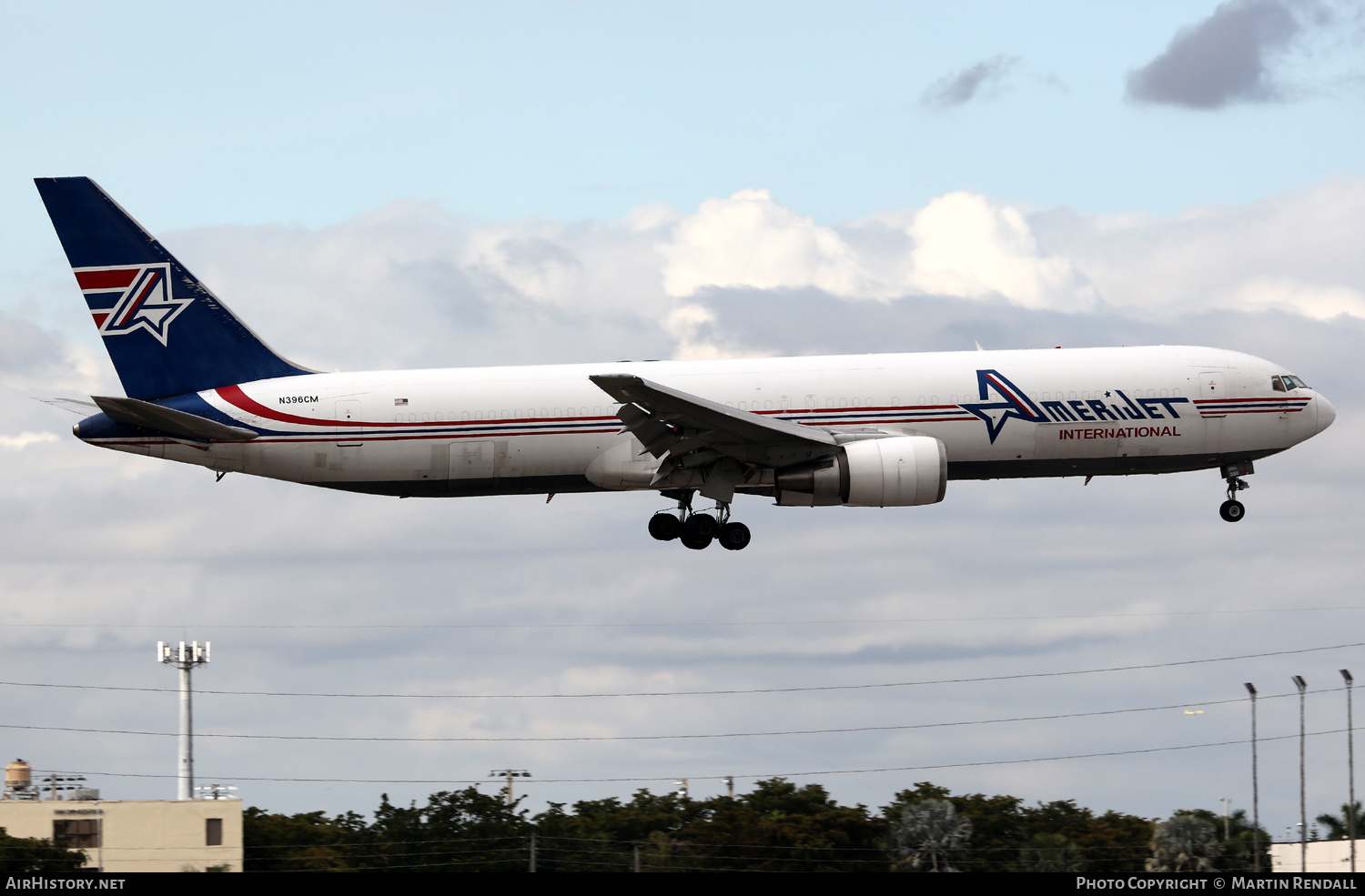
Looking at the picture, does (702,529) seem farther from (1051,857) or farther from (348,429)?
(1051,857)


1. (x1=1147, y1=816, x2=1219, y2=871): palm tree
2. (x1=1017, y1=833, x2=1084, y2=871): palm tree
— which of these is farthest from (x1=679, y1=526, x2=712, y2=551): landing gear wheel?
(x1=1147, y1=816, x2=1219, y2=871): palm tree

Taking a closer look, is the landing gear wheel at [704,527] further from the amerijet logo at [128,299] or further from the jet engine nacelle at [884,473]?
the amerijet logo at [128,299]

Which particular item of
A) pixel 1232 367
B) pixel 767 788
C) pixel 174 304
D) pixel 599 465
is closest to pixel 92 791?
pixel 767 788

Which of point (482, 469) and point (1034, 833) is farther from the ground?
point (482, 469)

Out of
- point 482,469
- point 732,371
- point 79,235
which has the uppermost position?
point 79,235

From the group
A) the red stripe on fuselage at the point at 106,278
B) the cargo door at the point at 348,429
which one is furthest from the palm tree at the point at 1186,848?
the red stripe on fuselage at the point at 106,278

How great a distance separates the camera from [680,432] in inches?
1560

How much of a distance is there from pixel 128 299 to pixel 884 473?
2112 cm

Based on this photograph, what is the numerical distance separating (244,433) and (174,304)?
16.4 ft

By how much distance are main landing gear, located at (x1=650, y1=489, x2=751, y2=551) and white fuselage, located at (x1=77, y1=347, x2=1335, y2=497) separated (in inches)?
74.4

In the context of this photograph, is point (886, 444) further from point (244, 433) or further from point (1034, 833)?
point (1034, 833)

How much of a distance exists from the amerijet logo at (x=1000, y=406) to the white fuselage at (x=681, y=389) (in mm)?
33

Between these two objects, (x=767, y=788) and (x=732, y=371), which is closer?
(x=732, y=371)

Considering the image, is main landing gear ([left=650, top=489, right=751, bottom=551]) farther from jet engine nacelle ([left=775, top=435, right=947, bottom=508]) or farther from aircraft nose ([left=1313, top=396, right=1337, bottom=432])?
aircraft nose ([left=1313, top=396, right=1337, bottom=432])
